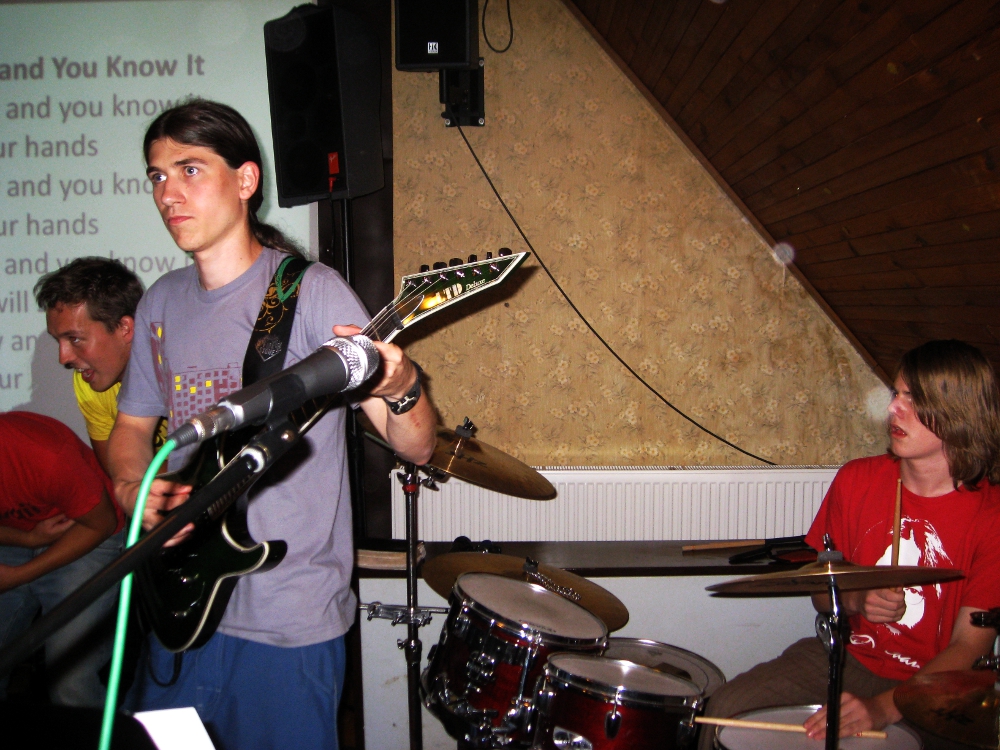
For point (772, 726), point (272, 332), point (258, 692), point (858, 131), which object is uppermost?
point (858, 131)

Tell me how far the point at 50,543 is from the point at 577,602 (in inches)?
65.0

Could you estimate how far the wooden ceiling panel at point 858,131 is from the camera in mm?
1624

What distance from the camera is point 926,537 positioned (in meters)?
1.79

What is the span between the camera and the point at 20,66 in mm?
2543

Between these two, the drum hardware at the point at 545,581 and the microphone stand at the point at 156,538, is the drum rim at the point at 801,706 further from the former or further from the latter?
the microphone stand at the point at 156,538

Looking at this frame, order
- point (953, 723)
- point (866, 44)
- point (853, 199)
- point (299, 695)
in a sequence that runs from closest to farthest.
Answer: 1. point (299, 695)
2. point (953, 723)
3. point (866, 44)
4. point (853, 199)

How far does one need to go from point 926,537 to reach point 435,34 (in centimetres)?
239

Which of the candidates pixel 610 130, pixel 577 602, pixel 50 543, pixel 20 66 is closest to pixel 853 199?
pixel 610 130

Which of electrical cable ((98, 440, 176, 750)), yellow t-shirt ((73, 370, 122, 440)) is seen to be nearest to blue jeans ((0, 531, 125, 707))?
yellow t-shirt ((73, 370, 122, 440))

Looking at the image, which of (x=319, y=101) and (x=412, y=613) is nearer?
(x=412, y=613)

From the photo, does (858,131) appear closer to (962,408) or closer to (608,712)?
(962,408)

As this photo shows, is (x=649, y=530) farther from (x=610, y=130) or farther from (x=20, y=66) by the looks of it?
(x=20, y=66)

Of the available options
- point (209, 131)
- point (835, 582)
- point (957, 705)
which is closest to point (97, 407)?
point (209, 131)

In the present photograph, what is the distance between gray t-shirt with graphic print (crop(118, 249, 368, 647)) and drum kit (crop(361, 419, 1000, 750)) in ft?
2.13
